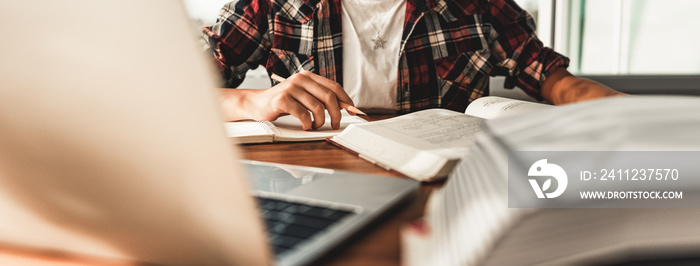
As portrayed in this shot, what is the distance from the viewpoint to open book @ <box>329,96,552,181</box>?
0.40 m

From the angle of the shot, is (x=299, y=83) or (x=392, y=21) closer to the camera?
(x=299, y=83)

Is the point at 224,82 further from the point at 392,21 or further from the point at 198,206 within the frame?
the point at 198,206

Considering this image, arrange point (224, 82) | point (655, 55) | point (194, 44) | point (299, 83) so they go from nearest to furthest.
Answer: point (194, 44)
point (299, 83)
point (224, 82)
point (655, 55)

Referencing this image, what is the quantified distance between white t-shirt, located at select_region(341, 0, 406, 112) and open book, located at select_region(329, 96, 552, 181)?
524 millimetres

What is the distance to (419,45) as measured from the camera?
1.19 m

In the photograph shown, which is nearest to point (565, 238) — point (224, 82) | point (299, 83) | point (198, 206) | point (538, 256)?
point (538, 256)

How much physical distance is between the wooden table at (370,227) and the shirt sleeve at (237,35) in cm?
61

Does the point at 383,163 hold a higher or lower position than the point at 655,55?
lower

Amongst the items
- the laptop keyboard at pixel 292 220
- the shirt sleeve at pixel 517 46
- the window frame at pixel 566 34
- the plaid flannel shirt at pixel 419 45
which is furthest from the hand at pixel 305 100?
the window frame at pixel 566 34

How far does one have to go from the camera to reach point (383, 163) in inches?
17.6

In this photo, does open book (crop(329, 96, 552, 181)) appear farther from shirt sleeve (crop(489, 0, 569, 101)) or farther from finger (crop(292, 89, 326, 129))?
shirt sleeve (crop(489, 0, 569, 101))

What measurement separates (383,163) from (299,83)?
0.92 feet

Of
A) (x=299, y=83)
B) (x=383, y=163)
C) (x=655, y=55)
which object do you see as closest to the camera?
(x=383, y=163)

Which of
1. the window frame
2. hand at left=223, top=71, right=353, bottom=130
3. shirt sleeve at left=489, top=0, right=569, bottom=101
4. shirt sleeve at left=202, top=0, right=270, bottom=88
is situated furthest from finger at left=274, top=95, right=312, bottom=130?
the window frame
